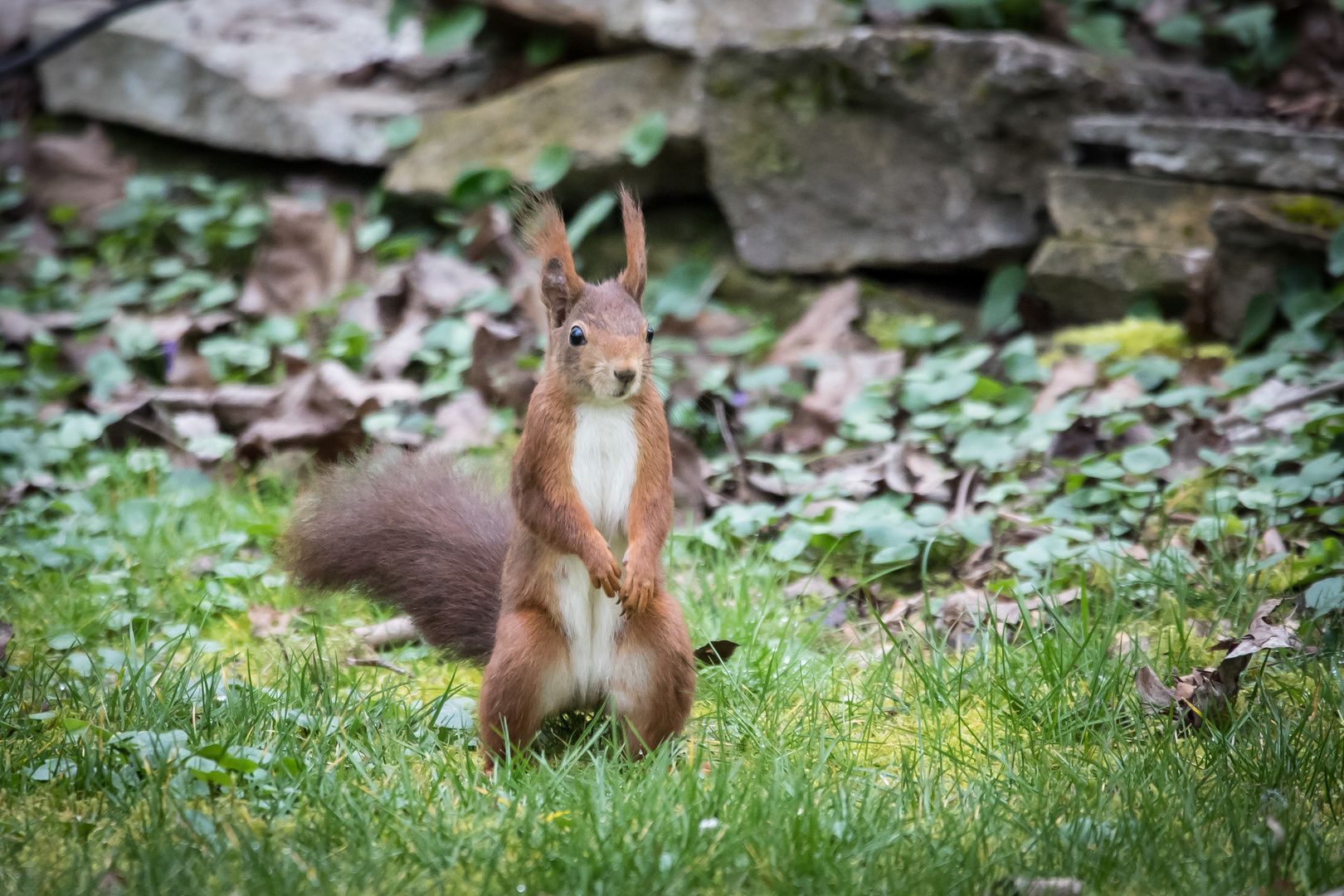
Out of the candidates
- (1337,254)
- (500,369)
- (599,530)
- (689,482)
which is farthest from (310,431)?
(1337,254)

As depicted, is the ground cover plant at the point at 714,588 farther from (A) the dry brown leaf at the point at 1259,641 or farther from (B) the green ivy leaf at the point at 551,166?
(B) the green ivy leaf at the point at 551,166

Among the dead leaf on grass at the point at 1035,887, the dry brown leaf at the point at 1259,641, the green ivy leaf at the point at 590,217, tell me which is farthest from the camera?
the green ivy leaf at the point at 590,217

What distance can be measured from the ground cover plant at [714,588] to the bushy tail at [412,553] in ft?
0.38

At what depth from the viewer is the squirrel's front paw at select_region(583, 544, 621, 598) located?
1.82m

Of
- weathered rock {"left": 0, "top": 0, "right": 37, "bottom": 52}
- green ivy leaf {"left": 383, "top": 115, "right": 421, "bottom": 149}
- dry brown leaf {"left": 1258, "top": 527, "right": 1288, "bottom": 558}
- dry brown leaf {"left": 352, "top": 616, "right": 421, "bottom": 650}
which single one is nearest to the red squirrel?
dry brown leaf {"left": 352, "top": 616, "right": 421, "bottom": 650}

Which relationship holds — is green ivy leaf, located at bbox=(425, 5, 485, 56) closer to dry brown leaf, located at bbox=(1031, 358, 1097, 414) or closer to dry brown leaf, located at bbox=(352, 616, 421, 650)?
dry brown leaf, located at bbox=(1031, 358, 1097, 414)

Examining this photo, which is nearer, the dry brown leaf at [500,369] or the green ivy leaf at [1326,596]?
the green ivy leaf at [1326,596]

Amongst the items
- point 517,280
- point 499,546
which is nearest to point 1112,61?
point 517,280

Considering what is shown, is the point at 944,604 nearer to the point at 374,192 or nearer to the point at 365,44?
the point at 374,192

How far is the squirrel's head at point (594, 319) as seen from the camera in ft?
5.92

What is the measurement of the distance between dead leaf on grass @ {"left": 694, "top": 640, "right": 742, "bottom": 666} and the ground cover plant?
42 millimetres

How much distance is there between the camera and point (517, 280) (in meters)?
4.28

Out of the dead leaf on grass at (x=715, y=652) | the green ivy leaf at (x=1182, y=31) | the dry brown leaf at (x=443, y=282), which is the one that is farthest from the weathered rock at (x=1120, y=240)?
the dead leaf on grass at (x=715, y=652)

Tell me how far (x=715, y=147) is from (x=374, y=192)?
152cm
